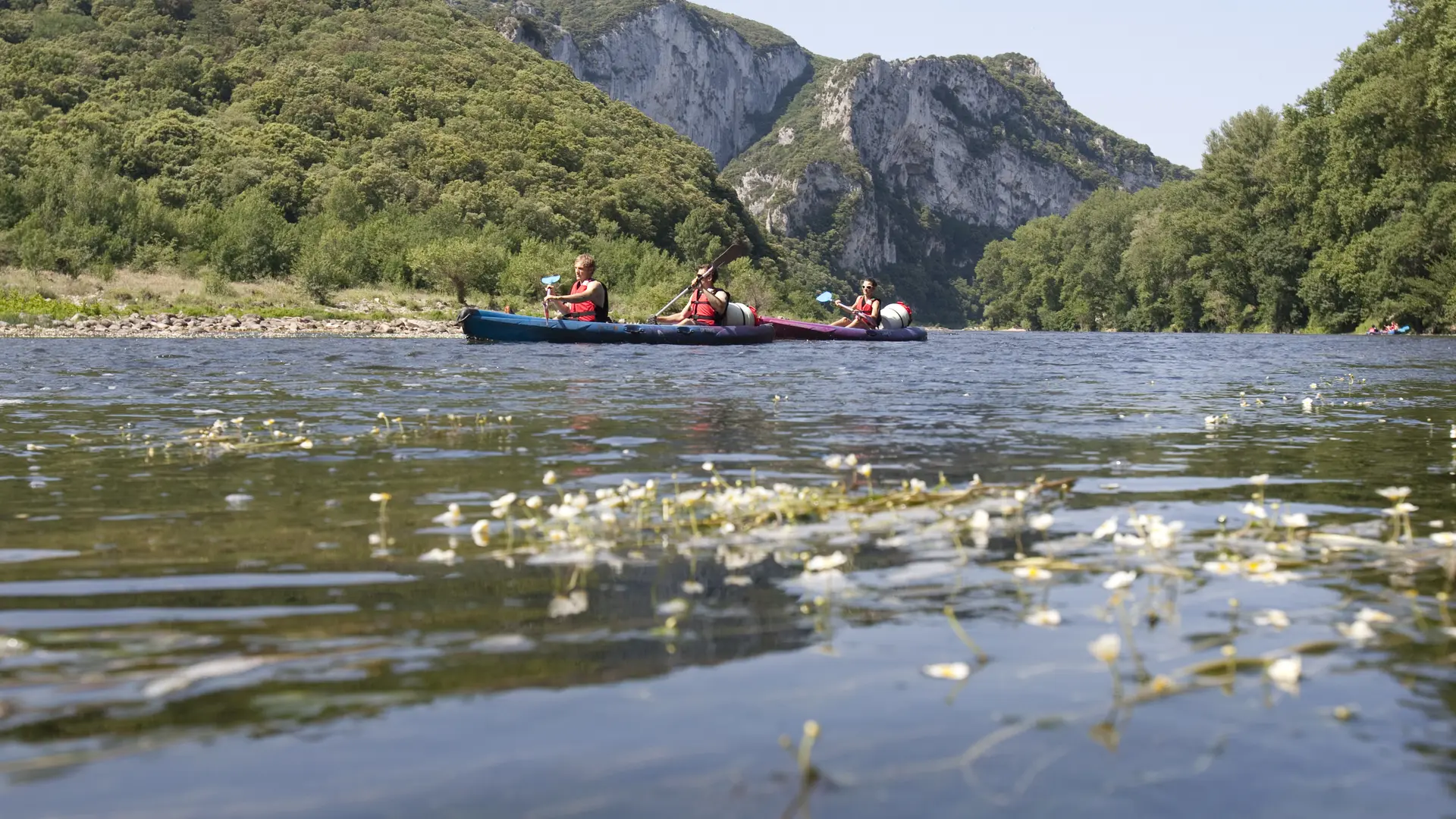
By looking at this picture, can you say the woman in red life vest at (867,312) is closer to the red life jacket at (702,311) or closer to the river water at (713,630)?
the red life jacket at (702,311)

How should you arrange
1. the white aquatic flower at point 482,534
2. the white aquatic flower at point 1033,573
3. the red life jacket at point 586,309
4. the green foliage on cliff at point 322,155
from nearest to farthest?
1. the white aquatic flower at point 1033,573
2. the white aquatic flower at point 482,534
3. the red life jacket at point 586,309
4. the green foliage on cliff at point 322,155

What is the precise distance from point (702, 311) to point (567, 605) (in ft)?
88.8

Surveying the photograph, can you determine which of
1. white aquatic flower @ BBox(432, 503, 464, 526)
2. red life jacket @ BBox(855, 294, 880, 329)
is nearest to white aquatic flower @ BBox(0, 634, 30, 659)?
white aquatic flower @ BBox(432, 503, 464, 526)

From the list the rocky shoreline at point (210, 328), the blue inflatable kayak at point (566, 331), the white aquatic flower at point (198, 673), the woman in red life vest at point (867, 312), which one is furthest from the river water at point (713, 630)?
the rocky shoreline at point (210, 328)

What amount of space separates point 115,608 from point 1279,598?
4.13 meters

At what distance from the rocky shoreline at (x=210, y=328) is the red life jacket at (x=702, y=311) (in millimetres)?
12527

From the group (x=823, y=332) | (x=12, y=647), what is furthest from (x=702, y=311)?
(x=12, y=647)

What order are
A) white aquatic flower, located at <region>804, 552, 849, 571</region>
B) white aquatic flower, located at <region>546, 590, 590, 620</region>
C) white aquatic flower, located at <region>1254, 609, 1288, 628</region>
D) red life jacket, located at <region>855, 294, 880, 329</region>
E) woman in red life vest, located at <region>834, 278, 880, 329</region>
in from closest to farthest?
white aquatic flower, located at <region>1254, 609, 1288, 628</region>, white aquatic flower, located at <region>546, 590, 590, 620</region>, white aquatic flower, located at <region>804, 552, 849, 571</region>, woman in red life vest, located at <region>834, 278, 880, 329</region>, red life jacket, located at <region>855, 294, 880, 329</region>

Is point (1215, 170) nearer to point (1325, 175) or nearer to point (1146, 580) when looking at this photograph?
point (1325, 175)

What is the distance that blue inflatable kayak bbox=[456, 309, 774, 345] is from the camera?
92.8 feet

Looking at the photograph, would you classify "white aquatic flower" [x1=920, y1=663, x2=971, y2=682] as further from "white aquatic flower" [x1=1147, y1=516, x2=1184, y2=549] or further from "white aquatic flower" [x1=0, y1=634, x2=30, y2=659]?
"white aquatic flower" [x1=0, y1=634, x2=30, y2=659]

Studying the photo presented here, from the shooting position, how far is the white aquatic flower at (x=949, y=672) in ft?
11.9

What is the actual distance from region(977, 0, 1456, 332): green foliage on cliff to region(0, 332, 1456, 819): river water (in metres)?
45.3

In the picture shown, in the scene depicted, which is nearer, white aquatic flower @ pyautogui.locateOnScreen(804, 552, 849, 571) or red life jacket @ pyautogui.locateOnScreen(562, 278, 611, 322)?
white aquatic flower @ pyautogui.locateOnScreen(804, 552, 849, 571)
